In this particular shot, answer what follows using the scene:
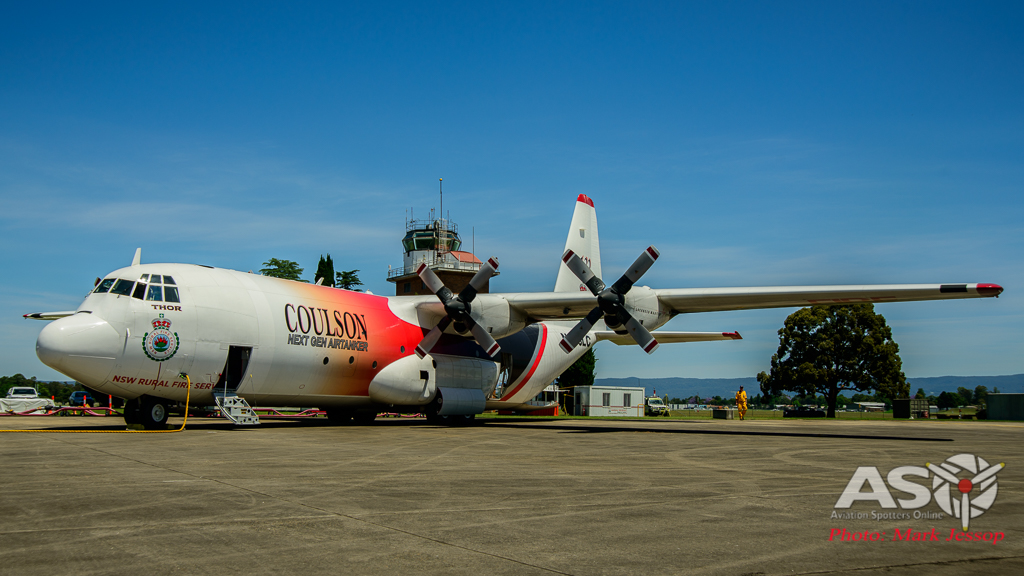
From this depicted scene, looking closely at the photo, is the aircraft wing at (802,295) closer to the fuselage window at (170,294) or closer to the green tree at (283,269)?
the fuselage window at (170,294)

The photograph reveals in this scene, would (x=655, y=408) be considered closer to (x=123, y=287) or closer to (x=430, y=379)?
(x=430, y=379)

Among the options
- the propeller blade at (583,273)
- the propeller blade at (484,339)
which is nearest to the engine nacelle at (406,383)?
the propeller blade at (484,339)

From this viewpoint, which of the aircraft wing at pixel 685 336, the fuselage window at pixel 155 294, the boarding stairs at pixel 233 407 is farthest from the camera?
the aircraft wing at pixel 685 336

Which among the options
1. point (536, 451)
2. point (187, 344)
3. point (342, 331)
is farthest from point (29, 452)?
point (342, 331)

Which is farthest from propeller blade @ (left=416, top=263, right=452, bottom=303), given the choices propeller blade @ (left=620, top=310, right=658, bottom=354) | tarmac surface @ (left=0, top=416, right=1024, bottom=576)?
tarmac surface @ (left=0, top=416, right=1024, bottom=576)

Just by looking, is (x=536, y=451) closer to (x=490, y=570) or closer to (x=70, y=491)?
(x=70, y=491)

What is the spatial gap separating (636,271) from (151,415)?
14.2 meters

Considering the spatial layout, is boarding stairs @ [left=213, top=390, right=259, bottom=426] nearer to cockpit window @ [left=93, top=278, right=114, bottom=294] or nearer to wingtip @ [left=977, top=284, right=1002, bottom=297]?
cockpit window @ [left=93, top=278, right=114, bottom=294]

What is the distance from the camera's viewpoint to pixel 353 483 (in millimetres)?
8828

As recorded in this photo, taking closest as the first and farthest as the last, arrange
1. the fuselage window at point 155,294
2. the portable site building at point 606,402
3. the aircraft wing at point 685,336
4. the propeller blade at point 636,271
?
the fuselage window at point 155,294 → the propeller blade at point 636,271 → the aircraft wing at point 685,336 → the portable site building at point 606,402

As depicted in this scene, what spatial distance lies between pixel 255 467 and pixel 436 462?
2795 millimetres

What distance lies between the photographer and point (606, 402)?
1991 inches

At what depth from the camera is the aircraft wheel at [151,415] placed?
1836 centimetres

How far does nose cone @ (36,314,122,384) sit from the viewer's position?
1636cm
